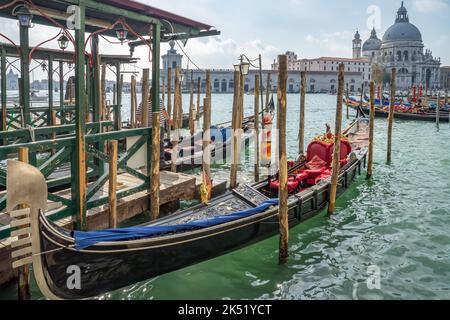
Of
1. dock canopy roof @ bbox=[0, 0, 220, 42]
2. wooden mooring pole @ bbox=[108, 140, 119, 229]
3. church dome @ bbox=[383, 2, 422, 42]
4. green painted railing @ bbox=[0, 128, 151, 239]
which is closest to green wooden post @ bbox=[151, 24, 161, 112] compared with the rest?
dock canopy roof @ bbox=[0, 0, 220, 42]

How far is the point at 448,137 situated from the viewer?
18969 millimetres

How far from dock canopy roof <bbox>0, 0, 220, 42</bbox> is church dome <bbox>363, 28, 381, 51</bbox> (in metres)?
98.6

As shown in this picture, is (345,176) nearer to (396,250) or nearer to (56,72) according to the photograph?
(396,250)

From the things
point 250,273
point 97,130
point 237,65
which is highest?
point 237,65

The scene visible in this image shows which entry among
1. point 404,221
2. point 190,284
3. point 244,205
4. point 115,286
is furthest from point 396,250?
point 115,286

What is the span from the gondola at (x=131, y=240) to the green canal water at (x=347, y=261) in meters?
0.19

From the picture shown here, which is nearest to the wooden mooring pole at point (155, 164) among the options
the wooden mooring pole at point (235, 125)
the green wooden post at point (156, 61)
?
the green wooden post at point (156, 61)

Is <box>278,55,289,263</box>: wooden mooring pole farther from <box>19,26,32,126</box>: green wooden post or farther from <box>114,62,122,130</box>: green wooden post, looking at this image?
<box>114,62,122,130</box>: green wooden post

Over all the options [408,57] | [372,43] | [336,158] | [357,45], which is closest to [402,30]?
[408,57]

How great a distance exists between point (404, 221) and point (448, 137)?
1393 centimetres

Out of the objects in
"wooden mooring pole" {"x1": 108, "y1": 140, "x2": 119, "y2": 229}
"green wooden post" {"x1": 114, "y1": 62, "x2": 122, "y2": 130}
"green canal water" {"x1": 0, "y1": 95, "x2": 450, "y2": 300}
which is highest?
"green wooden post" {"x1": 114, "y1": 62, "x2": 122, "y2": 130}

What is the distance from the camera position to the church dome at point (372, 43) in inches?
3816

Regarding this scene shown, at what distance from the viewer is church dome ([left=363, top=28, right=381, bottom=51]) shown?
3816 inches

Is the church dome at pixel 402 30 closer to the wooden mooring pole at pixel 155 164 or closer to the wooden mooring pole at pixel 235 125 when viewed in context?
the wooden mooring pole at pixel 235 125
